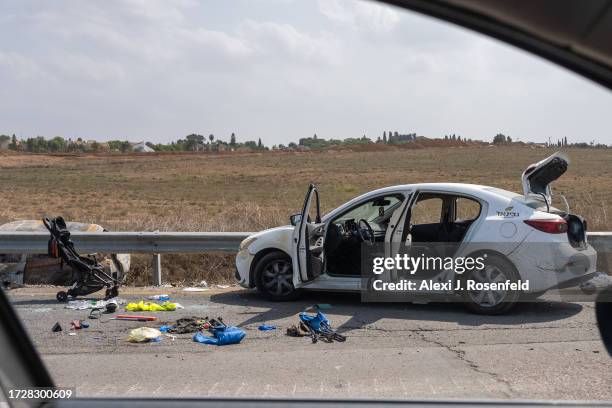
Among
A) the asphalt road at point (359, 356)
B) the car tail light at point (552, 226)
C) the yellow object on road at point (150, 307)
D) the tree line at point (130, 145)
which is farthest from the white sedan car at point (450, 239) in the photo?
the tree line at point (130, 145)

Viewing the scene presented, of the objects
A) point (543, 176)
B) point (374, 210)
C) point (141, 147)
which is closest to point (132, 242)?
point (374, 210)

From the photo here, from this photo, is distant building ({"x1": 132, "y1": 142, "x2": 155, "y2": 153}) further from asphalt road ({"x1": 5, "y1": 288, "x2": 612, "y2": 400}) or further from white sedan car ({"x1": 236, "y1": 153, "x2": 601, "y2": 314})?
asphalt road ({"x1": 5, "y1": 288, "x2": 612, "y2": 400})

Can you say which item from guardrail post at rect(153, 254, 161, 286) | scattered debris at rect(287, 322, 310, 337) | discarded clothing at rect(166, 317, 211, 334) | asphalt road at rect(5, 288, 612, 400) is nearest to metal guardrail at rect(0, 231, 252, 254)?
guardrail post at rect(153, 254, 161, 286)

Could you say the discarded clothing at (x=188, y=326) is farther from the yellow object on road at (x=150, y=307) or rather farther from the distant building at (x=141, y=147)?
the distant building at (x=141, y=147)

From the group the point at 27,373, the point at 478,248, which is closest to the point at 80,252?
the point at 478,248

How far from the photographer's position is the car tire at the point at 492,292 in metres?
7.86

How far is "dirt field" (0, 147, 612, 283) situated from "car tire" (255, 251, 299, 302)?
7.98 ft

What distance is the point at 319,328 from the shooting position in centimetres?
735

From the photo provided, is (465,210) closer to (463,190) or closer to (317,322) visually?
(463,190)

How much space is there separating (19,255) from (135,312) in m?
3.66

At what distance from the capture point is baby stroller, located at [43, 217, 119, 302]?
30.4 ft

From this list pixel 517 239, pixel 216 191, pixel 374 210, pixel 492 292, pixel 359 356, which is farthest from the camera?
pixel 216 191

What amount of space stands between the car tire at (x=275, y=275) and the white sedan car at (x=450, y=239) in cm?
1

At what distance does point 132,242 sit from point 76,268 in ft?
4.90
